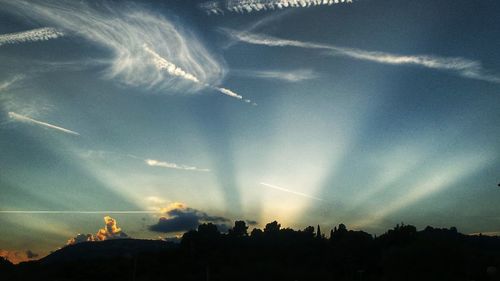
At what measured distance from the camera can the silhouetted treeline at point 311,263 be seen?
3880 inches

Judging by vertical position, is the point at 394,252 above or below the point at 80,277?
above

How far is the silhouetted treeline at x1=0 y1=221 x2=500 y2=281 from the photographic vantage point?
98562mm

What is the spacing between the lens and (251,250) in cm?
19275

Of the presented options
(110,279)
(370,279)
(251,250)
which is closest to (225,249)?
(251,250)

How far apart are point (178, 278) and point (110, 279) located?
21.7 m

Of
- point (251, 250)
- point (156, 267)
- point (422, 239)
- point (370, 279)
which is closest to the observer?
point (422, 239)

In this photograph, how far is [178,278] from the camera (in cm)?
13675

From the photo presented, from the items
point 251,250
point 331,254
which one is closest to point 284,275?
point 331,254

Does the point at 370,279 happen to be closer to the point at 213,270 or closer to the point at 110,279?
the point at 213,270

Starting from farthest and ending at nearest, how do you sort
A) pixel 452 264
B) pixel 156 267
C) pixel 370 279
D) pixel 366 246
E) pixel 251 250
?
pixel 251 250, pixel 366 246, pixel 156 267, pixel 370 279, pixel 452 264

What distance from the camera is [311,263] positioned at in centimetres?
16950

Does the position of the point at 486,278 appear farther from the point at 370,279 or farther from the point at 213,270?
the point at 213,270

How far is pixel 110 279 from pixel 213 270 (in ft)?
125

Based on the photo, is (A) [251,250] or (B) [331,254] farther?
(A) [251,250]
